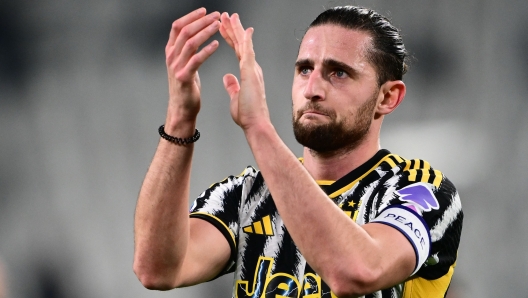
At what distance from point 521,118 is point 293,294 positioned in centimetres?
276

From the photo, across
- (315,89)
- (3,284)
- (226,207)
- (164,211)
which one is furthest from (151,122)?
(164,211)

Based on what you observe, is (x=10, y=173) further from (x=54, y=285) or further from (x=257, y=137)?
(x=257, y=137)

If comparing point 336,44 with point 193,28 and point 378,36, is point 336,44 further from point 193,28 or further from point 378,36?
point 193,28

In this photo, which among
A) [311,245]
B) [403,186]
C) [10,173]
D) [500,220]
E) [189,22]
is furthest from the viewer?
→ [10,173]

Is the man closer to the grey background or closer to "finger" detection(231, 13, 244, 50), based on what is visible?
"finger" detection(231, 13, 244, 50)

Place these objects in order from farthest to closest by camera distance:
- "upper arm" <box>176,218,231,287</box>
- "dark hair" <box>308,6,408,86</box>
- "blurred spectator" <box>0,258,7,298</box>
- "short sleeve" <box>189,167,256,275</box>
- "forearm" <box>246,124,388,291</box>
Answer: "blurred spectator" <box>0,258,7,298</box> → "dark hair" <box>308,6,408,86</box> → "short sleeve" <box>189,167,256,275</box> → "upper arm" <box>176,218,231,287</box> → "forearm" <box>246,124,388,291</box>

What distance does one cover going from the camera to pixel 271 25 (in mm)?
4699

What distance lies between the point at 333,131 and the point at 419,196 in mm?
374

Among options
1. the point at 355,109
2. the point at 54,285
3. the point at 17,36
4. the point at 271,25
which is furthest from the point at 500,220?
the point at 17,36

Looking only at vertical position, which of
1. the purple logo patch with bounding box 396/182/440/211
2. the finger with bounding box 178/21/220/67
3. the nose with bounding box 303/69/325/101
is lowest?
the purple logo patch with bounding box 396/182/440/211

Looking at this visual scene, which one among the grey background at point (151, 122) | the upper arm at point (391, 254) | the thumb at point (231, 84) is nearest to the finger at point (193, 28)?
the thumb at point (231, 84)

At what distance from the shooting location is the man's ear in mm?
2443

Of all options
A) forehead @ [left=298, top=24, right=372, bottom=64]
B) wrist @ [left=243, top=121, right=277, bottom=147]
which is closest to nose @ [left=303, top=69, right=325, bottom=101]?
forehead @ [left=298, top=24, right=372, bottom=64]

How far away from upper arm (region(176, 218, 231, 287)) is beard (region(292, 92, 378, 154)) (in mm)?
429
